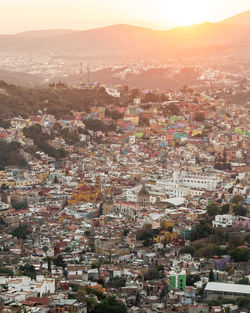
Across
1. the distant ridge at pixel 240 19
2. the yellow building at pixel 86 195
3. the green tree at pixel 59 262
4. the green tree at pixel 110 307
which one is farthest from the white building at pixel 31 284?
the distant ridge at pixel 240 19

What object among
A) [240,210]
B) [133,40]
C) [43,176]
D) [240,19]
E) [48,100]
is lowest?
[133,40]

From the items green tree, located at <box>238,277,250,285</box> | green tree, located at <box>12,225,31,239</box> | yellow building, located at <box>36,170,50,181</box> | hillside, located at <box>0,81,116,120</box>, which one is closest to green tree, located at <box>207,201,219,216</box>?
green tree, located at <box>12,225,31,239</box>

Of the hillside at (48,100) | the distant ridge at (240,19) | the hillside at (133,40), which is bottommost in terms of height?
the hillside at (133,40)

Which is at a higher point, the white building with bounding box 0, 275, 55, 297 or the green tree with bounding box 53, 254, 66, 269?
the white building with bounding box 0, 275, 55, 297

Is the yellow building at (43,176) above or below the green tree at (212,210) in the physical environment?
below

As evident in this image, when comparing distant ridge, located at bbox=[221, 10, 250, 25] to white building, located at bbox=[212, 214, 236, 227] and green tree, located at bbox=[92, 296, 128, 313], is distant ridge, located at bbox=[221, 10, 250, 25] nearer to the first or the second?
white building, located at bbox=[212, 214, 236, 227]

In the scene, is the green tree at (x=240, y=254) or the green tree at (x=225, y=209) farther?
the green tree at (x=225, y=209)

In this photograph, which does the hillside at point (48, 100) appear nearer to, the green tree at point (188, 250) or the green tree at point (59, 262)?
the green tree at point (188, 250)

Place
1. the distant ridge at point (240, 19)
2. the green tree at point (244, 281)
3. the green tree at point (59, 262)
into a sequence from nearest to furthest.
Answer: the green tree at point (244, 281) → the green tree at point (59, 262) → the distant ridge at point (240, 19)

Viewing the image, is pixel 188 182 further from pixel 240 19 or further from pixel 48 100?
pixel 240 19

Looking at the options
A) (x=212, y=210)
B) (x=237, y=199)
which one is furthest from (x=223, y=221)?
(x=237, y=199)
